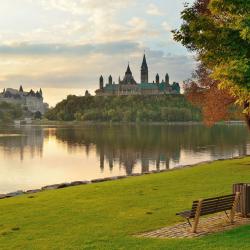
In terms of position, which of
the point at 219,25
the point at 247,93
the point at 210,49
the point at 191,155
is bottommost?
the point at 191,155

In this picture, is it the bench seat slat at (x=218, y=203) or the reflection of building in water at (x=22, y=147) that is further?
the reflection of building in water at (x=22, y=147)

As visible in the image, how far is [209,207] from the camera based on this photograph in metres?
12.2

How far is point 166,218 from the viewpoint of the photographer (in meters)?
14.2

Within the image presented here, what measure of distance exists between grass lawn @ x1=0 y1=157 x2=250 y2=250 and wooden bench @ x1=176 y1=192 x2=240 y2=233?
2.30ft

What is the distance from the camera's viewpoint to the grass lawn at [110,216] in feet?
37.3

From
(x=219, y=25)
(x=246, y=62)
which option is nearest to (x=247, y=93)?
(x=246, y=62)

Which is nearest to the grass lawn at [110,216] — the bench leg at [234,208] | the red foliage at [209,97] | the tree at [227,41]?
the bench leg at [234,208]

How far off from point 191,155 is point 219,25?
121ft

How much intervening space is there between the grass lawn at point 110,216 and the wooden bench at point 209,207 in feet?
2.30

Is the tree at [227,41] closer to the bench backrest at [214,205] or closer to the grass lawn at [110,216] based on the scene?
the bench backrest at [214,205]

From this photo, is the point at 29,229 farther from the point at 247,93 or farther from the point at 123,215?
the point at 247,93

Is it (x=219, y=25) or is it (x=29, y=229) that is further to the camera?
(x=219, y=25)

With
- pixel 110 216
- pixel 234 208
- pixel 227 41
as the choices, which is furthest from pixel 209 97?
pixel 234 208

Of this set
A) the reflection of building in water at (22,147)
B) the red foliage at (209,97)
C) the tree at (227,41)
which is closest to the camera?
the tree at (227,41)
